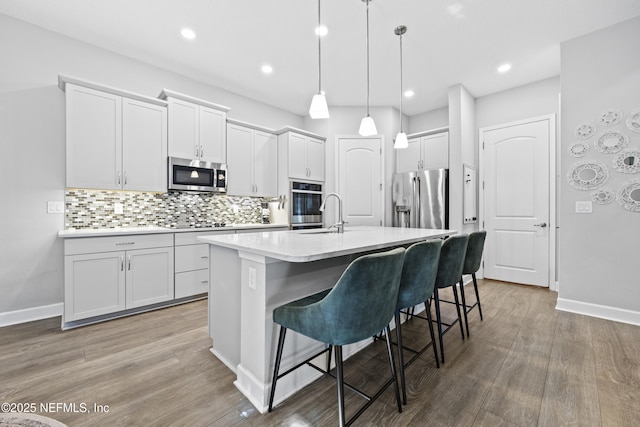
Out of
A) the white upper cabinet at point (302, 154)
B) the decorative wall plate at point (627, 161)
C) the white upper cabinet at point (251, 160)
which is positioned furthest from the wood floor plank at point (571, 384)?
the white upper cabinet at point (251, 160)

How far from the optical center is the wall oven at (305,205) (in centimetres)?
439

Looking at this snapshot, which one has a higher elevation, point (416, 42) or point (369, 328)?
point (416, 42)

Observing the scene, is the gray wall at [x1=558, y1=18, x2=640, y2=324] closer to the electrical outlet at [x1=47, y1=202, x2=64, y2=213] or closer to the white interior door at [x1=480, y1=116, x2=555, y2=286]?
the white interior door at [x1=480, y1=116, x2=555, y2=286]

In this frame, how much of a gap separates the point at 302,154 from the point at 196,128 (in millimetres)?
1654

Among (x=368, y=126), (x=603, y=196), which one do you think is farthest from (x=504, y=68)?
(x=368, y=126)

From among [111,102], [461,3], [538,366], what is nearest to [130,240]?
[111,102]

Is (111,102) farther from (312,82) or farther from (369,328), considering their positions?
(369,328)

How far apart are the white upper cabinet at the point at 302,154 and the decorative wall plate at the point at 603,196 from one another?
3516mm

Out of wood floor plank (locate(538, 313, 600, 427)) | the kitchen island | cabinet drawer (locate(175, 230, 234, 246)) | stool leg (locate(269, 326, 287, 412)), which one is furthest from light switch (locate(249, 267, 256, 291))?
cabinet drawer (locate(175, 230, 234, 246))

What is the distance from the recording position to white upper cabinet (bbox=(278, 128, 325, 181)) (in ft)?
14.2

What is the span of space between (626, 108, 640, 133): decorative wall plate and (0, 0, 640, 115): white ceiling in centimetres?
72

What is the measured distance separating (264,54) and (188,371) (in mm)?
3306

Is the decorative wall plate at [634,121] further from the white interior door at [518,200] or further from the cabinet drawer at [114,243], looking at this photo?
the cabinet drawer at [114,243]

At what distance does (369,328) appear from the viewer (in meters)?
1.26
